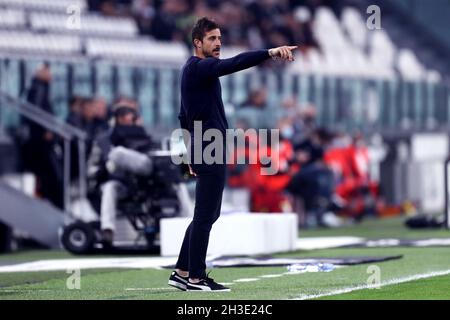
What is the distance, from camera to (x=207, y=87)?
11711 millimetres

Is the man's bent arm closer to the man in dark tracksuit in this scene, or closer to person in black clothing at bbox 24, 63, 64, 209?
the man in dark tracksuit

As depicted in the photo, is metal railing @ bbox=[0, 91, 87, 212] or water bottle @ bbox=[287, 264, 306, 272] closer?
water bottle @ bbox=[287, 264, 306, 272]

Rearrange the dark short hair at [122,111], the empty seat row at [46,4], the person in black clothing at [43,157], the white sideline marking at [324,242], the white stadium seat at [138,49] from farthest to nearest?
the white stadium seat at [138,49]
the empty seat row at [46,4]
the person in black clothing at [43,157]
the white sideline marking at [324,242]
the dark short hair at [122,111]

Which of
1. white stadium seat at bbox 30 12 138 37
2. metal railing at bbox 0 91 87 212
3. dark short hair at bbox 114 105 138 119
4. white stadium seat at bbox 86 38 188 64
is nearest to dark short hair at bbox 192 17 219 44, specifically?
dark short hair at bbox 114 105 138 119

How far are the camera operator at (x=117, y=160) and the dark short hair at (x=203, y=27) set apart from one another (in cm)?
Result: 633

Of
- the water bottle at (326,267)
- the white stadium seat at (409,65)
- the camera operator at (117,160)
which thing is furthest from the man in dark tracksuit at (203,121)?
the white stadium seat at (409,65)

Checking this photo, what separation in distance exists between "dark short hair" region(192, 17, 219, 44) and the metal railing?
343 inches

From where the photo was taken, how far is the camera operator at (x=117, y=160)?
1809 centimetres

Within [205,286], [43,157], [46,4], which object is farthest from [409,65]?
[205,286]

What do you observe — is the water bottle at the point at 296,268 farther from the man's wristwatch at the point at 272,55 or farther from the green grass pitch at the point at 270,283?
the man's wristwatch at the point at 272,55

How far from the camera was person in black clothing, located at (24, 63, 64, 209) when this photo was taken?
20578 mm

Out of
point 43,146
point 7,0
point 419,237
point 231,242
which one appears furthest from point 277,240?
point 7,0

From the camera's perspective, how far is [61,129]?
805 inches
